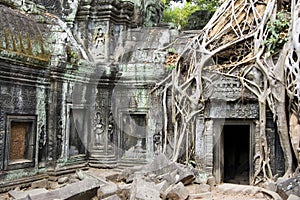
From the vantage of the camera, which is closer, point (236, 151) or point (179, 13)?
point (236, 151)

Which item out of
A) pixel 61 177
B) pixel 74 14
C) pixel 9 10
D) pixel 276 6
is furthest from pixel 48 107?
pixel 276 6

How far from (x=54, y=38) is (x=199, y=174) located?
344 cm

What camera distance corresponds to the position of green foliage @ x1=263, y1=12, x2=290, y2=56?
6.52 metres

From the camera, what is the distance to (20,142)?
588 centimetres

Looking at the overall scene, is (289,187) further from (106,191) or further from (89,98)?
(89,98)

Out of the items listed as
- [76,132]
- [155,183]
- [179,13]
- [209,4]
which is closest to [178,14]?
[179,13]

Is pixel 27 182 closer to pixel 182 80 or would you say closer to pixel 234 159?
pixel 182 80

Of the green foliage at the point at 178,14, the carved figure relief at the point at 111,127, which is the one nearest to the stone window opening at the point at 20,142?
the carved figure relief at the point at 111,127

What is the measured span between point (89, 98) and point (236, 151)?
4010 mm

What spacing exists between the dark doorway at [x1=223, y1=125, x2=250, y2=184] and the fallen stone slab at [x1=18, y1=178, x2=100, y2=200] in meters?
4.31

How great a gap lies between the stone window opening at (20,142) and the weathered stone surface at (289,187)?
148 inches

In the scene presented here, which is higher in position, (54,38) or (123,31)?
(123,31)

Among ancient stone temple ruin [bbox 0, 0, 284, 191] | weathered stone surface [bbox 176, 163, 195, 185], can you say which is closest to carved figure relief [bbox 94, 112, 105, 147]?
ancient stone temple ruin [bbox 0, 0, 284, 191]

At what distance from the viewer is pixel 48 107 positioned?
20.8ft
